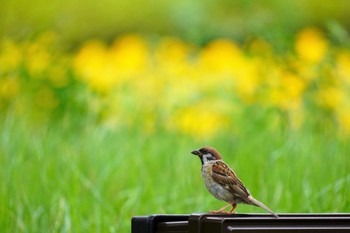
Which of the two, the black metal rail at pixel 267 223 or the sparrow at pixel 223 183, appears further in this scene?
the sparrow at pixel 223 183

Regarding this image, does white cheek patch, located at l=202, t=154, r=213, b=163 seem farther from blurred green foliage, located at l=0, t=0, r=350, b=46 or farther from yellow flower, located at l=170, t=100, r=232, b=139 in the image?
blurred green foliage, located at l=0, t=0, r=350, b=46

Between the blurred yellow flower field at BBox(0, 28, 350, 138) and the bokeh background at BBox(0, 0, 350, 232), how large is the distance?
0.01 meters

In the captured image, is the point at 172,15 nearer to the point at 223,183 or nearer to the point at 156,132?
the point at 156,132

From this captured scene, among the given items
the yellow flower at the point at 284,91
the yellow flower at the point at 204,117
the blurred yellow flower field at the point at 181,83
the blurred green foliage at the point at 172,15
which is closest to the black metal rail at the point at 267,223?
the blurred yellow flower field at the point at 181,83

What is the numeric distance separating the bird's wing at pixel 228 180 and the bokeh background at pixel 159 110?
1.10 metres

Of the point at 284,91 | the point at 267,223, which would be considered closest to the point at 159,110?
the point at 284,91

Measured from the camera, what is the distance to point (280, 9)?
7.23m

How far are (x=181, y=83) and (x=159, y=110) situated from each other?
1.06 metres

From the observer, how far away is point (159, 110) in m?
5.71

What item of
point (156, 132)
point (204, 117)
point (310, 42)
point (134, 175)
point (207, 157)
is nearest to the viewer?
point (207, 157)

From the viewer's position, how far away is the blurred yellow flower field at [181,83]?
540cm

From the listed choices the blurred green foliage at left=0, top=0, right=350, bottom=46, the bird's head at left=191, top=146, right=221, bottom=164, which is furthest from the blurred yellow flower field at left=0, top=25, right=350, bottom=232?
the bird's head at left=191, top=146, right=221, bottom=164

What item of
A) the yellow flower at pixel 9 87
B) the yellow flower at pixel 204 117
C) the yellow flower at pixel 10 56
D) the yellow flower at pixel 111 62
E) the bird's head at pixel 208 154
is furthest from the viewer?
the yellow flower at pixel 111 62

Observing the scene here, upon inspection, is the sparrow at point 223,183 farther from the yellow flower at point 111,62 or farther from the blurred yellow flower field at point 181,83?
the yellow flower at point 111,62
